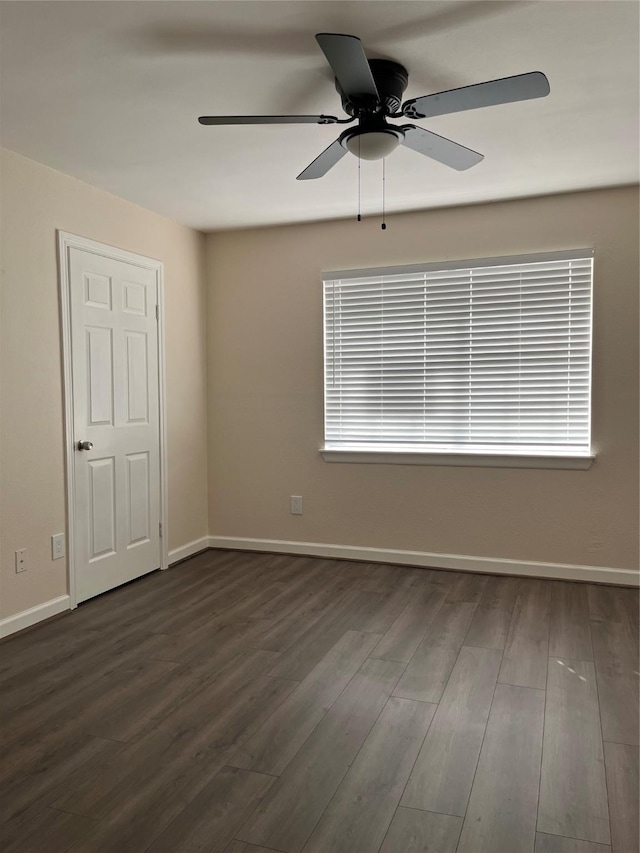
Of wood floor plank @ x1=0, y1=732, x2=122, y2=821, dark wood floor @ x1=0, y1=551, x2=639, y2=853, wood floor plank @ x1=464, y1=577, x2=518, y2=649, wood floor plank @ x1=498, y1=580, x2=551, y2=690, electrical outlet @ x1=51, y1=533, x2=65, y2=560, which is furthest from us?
electrical outlet @ x1=51, y1=533, x2=65, y2=560

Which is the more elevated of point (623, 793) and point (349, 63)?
point (349, 63)

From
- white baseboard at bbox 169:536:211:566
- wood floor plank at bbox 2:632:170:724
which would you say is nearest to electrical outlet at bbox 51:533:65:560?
wood floor plank at bbox 2:632:170:724

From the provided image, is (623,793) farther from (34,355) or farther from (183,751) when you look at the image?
(34,355)

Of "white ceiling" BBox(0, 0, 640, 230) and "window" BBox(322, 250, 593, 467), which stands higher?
"white ceiling" BBox(0, 0, 640, 230)

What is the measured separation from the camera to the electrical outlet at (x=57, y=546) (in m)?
3.56

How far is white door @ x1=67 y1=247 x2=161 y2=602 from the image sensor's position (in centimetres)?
375

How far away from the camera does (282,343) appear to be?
4.84 meters

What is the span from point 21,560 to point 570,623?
2.92 meters

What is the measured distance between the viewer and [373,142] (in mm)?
2508

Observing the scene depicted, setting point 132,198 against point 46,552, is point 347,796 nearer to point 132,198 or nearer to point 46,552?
point 46,552

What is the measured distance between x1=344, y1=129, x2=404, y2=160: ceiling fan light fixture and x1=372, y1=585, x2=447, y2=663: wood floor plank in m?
2.22

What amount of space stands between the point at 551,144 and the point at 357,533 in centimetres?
279

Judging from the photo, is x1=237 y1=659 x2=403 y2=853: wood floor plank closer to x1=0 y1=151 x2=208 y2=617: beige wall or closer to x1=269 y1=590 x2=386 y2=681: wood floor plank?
x1=269 y1=590 x2=386 y2=681: wood floor plank

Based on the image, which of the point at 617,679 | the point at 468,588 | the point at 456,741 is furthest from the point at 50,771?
the point at 468,588
